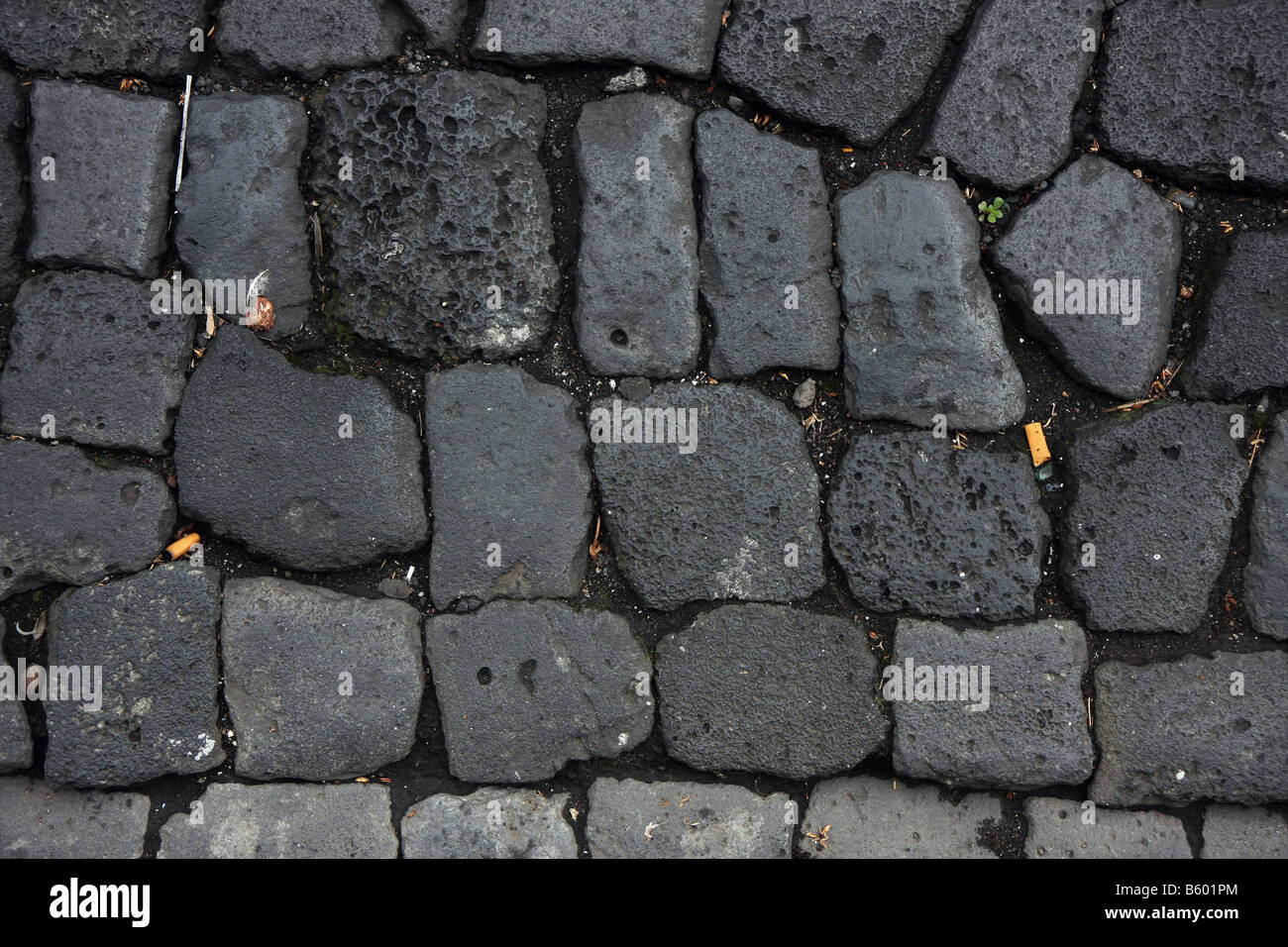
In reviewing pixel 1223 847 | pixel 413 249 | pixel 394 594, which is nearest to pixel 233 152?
pixel 413 249

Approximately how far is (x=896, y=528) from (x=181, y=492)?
204cm

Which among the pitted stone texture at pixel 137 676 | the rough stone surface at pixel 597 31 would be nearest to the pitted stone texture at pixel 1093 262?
the rough stone surface at pixel 597 31

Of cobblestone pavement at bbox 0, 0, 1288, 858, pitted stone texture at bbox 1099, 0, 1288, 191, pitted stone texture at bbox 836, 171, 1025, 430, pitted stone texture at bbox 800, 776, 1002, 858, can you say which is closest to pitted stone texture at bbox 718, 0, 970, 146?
cobblestone pavement at bbox 0, 0, 1288, 858

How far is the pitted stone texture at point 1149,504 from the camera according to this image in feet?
8.81

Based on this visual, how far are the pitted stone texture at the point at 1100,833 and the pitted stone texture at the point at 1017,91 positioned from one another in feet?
6.00

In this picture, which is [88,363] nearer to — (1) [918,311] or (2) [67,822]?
(2) [67,822]

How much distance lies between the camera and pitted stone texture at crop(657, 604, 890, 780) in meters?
2.69

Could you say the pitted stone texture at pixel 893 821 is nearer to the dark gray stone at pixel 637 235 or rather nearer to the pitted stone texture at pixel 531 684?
the pitted stone texture at pixel 531 684

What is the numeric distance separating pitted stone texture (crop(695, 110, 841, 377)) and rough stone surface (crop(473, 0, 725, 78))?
22 cm

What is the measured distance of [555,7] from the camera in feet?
8.64

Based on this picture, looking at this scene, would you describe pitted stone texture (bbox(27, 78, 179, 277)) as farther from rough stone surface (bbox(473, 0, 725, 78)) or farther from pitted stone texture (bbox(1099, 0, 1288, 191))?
pitted stone texture (bbox(1099, 0, 1288, 191))

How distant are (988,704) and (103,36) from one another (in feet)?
10.4

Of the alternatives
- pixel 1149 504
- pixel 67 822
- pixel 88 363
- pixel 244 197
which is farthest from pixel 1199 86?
pixel 67 822

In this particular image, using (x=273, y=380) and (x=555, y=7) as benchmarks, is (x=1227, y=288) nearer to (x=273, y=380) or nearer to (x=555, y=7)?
(x=555, y=7)
